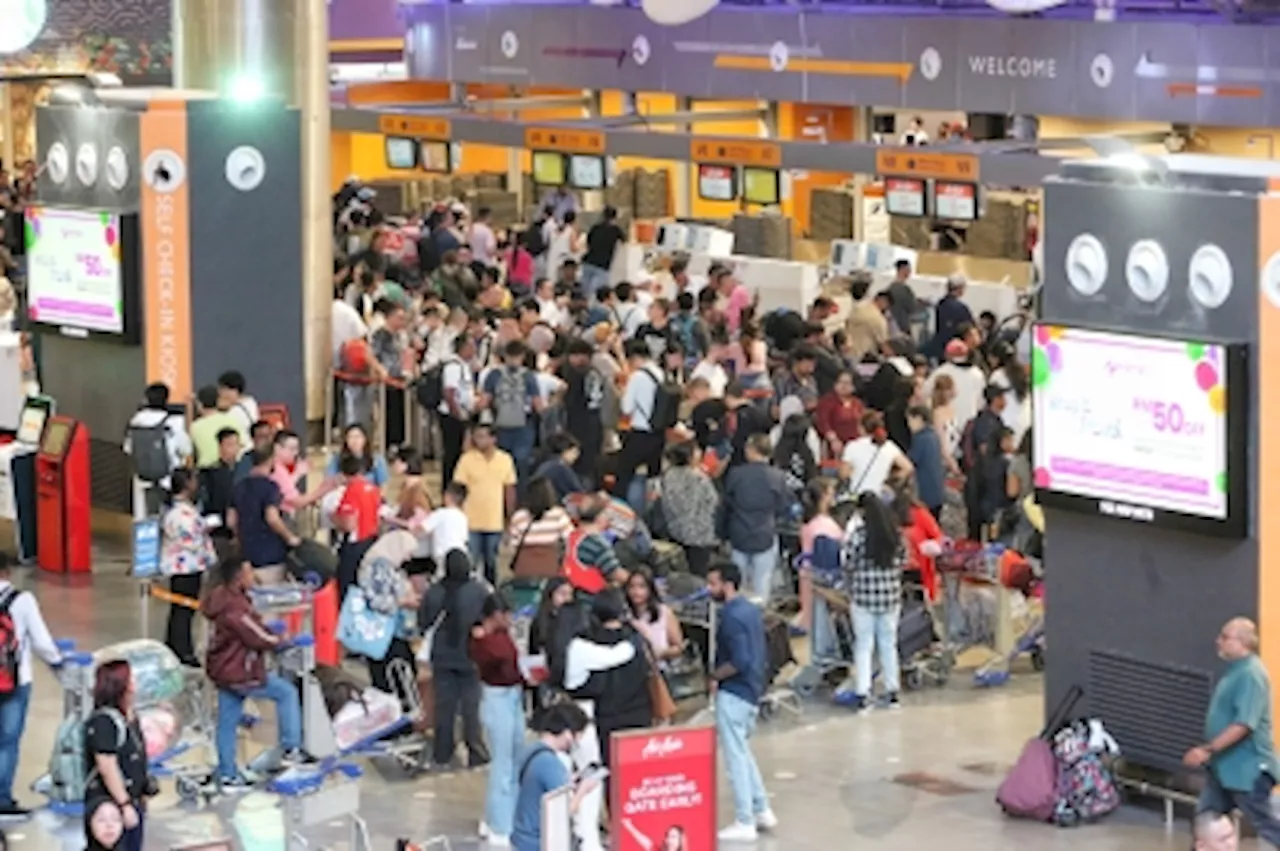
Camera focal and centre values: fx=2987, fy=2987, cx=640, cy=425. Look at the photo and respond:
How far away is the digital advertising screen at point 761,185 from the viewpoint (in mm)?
28391

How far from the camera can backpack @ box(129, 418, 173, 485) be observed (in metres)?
18.7

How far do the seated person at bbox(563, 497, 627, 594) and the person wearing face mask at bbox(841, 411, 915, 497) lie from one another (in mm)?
2544

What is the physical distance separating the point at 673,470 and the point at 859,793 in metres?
3.26

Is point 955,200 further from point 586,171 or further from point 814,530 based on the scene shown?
point 814,530

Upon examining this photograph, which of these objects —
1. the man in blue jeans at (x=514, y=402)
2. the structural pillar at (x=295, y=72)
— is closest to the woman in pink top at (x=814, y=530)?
the man in blue jeans at (x=514, y=402)

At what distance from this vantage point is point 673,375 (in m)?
21.2

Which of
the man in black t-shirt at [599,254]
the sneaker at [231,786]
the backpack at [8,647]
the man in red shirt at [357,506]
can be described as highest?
the man in black t-shirt at [599,254]

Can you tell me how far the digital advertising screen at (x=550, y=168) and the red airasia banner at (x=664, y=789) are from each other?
18335mm

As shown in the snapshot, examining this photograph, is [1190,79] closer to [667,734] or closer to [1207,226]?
[1207,226]

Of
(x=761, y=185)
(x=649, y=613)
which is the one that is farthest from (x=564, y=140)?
(x=649, y=613)

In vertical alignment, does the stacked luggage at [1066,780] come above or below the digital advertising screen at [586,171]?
below

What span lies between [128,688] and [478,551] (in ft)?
19.5

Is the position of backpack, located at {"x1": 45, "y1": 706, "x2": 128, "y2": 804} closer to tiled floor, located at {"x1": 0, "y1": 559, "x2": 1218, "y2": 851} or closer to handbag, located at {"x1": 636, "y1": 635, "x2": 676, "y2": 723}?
tiled floor, located at {"x1": 0, "y1": 559, "x2": 1218, "y2": 851}

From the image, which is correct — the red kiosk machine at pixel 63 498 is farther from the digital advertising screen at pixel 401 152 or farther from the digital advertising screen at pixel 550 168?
the digital advertising screen at pixel 401 152
